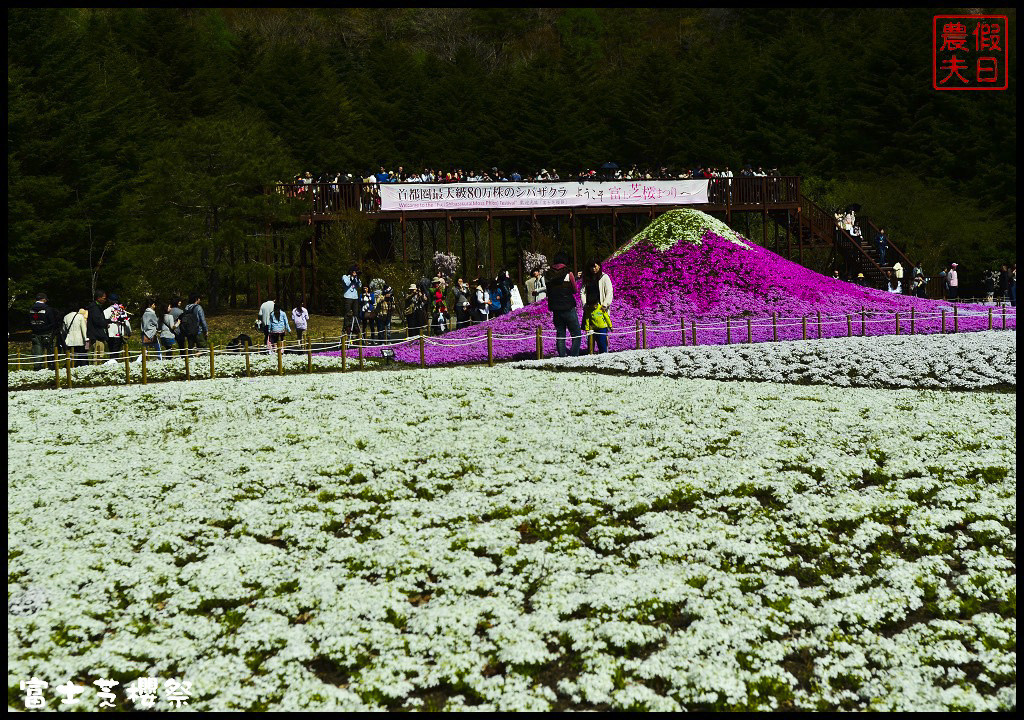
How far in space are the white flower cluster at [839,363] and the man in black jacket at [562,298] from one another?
0.77 metres

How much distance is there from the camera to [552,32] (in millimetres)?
112250

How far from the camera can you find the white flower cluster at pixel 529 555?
902cm

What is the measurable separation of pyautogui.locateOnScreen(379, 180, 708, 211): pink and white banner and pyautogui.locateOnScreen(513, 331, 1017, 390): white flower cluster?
17.8 meters

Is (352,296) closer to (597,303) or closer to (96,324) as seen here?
(96,324)

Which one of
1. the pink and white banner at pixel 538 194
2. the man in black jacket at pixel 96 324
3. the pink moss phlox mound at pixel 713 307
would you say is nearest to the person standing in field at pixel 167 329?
the man in black jacket at pixel 96 324

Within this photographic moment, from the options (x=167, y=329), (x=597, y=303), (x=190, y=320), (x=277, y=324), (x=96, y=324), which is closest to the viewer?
(x=597, y=303)

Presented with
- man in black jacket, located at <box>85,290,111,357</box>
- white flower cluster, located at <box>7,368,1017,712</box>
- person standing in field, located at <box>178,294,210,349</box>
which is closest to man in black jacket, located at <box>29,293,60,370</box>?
man in black jacket, located at <box>85,290,111,357</box>

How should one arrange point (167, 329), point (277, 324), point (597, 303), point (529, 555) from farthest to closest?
point (277, 324) < point (167, 329) < point (597, 303) < point (529, 555)

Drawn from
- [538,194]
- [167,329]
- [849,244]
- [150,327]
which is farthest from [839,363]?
[849,244]

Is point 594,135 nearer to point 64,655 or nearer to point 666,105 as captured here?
point 666,105

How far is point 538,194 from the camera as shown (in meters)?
43.7

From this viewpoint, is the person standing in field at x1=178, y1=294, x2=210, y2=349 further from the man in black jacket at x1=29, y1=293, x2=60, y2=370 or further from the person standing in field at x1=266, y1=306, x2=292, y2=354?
the man in black jacket at x1=29, y1=293, x2=60, y2=370

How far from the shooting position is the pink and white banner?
41875mm

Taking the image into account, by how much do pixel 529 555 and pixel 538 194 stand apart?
33.3 meters
